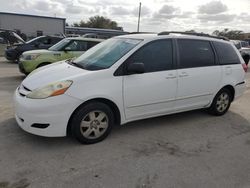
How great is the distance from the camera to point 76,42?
9.80m

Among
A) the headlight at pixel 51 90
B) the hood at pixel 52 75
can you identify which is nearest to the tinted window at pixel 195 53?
the hood at pixel 52 75

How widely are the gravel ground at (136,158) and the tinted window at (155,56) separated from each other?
1.13 m

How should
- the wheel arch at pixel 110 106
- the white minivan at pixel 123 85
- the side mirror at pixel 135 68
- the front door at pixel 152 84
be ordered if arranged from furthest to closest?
1. the front door at pixel 152 84
2. the side mirror at pixel 135 68
3. the wheel arch at pixel 110 106
4. the white minivan at pixel 123 85

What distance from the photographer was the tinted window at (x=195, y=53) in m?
4.94

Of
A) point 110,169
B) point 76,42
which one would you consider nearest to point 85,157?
point 110,169

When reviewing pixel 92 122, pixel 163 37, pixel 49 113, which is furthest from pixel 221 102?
pixel 49 113

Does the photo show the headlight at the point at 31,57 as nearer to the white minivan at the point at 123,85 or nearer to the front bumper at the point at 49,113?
the white minivan at the point at 123,85

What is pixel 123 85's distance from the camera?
420cm

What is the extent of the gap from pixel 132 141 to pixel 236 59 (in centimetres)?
315

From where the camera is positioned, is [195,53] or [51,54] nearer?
[195,53]

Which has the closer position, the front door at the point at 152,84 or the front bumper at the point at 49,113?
the front bumper at the point at 49,113

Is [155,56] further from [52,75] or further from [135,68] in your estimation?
[52,75]

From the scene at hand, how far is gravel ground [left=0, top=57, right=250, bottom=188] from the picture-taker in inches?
126

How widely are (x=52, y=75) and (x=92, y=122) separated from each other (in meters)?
0.97
